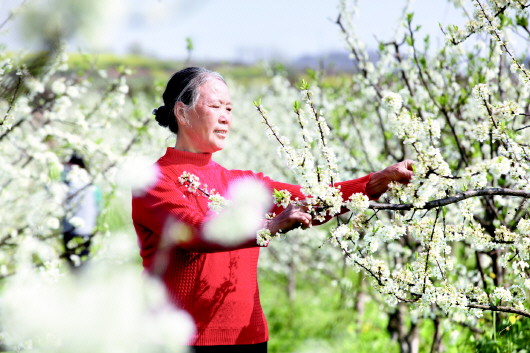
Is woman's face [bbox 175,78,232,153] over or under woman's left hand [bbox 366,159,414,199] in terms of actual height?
over

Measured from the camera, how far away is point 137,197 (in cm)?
204

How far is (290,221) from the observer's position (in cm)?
170

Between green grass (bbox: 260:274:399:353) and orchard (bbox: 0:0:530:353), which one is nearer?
orchard (bbox: 0:0:530:353)

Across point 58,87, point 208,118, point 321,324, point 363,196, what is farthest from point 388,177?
point 321,324

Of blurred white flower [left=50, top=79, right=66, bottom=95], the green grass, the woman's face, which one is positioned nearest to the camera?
the woman's face

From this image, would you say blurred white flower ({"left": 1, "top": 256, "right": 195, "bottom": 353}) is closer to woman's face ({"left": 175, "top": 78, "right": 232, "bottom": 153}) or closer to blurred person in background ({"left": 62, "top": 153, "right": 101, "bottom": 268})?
woman's face ({"left": 175, "top": 78, "right": 232, "bottom": 153})

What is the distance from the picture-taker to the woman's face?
85.6 inches

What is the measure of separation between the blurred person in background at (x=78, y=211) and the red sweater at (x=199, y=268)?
2.19m

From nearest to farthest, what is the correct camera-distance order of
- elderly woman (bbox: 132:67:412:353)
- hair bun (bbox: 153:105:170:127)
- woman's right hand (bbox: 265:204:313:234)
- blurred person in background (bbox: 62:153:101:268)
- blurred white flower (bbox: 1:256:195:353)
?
blurred white flower (bbox: 1:256:195:353) < woman's right hand (bbox: 265:204:313:234) < elderly woman (bbox: 132:67:412:353) < hair bun (bbox: 153:105:170:127) < blurred person in background (bbox: 62:153:101:268)

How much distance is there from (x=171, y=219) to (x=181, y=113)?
0.53 meters

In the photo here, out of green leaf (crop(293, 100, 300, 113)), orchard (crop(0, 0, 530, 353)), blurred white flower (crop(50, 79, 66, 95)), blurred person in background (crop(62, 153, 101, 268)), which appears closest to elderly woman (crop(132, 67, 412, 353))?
orchard (crop(0, 0, 530, 353))

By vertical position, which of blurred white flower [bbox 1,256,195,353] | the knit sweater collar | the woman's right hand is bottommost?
blurred white flower [bbox 1,256,195,353]

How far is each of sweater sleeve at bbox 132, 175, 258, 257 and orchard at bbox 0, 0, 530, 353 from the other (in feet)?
0.25

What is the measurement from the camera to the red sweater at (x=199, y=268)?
197 centimetres
